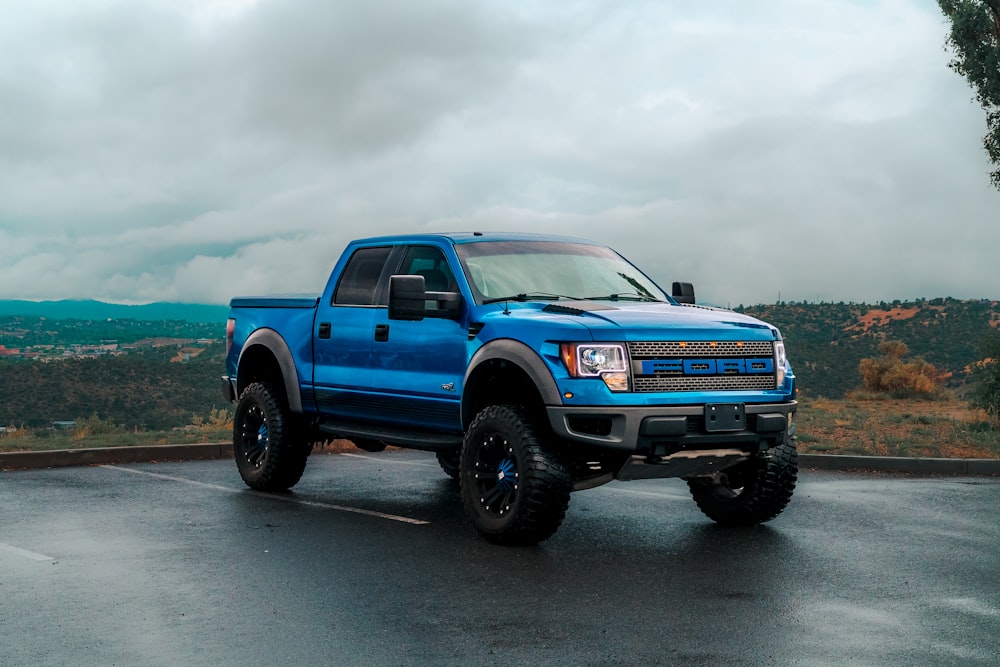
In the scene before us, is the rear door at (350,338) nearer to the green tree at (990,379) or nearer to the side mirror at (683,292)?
the side mirror at (683,292)

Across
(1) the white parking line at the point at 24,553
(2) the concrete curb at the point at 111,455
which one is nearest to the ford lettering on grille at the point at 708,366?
(1) the white parking line at the point at 24,553

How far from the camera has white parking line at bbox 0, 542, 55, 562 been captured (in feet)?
26.6

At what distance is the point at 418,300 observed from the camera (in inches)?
354

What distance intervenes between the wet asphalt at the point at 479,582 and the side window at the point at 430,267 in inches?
79.1

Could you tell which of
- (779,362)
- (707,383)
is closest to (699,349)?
(707,383)

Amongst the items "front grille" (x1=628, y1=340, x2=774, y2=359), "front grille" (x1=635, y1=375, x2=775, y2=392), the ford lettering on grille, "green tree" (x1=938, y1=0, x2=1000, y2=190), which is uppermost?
"green tree" (x1=938, y1=0, x2=1000, y2=190)

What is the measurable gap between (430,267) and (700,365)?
2.75m

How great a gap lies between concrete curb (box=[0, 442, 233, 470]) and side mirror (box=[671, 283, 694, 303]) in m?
7.15

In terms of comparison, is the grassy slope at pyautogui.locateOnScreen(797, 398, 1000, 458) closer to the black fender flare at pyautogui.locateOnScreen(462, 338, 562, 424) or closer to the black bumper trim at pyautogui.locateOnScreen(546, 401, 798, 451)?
the black bumper trim at pyautogui.locateOnScreen(546, 401, 798, 451)

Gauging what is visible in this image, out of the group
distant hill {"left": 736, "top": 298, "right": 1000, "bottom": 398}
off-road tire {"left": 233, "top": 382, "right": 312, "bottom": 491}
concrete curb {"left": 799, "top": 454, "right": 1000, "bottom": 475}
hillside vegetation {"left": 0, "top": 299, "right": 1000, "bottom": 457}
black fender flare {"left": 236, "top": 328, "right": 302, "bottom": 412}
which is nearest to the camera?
black fender flare {"left": 236, "top": 328, "right": 302, "bottom": 412}

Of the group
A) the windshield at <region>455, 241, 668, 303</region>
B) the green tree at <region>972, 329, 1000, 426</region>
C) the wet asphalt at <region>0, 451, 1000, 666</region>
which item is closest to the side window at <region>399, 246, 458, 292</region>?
the windshield at <region>455, 241, 668, 303</region>

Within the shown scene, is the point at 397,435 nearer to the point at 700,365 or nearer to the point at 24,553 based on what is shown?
the point at 700,365

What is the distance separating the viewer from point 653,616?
6414 mm

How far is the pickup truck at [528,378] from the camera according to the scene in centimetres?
821
